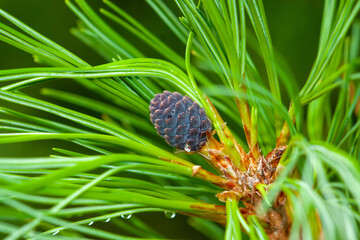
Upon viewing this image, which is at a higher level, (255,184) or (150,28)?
(150,28)

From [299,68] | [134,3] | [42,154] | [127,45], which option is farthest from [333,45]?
[42,154]

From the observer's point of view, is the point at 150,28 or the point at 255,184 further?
the point at 150,28

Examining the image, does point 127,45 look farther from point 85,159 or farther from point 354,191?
point 354,191

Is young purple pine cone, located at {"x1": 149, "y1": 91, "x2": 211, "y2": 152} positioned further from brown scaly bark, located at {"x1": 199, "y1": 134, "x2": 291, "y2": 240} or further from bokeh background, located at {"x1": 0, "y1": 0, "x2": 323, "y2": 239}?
bokeh background, located at {"x1": 0, "y1": 0, "x2": 323, "y2": 239}

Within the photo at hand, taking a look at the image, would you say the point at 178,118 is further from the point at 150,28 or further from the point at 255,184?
the point at 150,28

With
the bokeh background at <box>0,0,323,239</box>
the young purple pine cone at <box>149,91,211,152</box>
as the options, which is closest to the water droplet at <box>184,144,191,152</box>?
the young purple pine cone at <box>149,91,211,152</box>

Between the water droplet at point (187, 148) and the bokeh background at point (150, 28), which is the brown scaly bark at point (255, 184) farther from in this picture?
the bokeh background at point (150, 28)

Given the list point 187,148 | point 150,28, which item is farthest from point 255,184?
point 150,28

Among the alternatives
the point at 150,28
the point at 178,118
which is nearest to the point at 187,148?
the point at 178,118

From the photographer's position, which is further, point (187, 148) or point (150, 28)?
point (150, 28)
